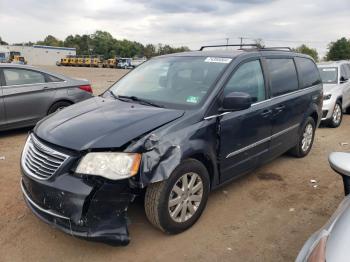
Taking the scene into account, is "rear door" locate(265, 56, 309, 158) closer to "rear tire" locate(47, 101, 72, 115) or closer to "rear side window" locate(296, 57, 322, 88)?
"rear side window" locate(296, 57, 322, 88)

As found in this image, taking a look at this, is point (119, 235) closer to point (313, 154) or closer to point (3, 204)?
point (3, 204)

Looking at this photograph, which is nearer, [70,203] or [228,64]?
[70,203]

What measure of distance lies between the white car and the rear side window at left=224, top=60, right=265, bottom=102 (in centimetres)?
476

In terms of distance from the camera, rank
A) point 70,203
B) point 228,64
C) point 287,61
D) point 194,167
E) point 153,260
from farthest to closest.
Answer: point 287,61, point 228,64, point 194,167, point 153,260, point 70,203

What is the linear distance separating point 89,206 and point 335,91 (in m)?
7.90

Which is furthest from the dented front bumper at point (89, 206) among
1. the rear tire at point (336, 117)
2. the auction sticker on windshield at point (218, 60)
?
the rear tire at point (336, 117)

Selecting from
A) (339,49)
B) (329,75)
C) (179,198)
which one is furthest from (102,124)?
(339,49)

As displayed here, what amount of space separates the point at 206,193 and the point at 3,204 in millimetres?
2317

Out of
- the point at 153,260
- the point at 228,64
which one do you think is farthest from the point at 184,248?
the point at 228,64

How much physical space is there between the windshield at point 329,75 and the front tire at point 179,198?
24.0 ft

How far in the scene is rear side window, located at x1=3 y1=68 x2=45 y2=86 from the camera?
692 centimetres

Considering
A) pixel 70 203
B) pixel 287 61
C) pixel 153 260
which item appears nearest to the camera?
pixel 70 203

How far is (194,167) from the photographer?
11.2ft

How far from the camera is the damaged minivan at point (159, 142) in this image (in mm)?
2895
